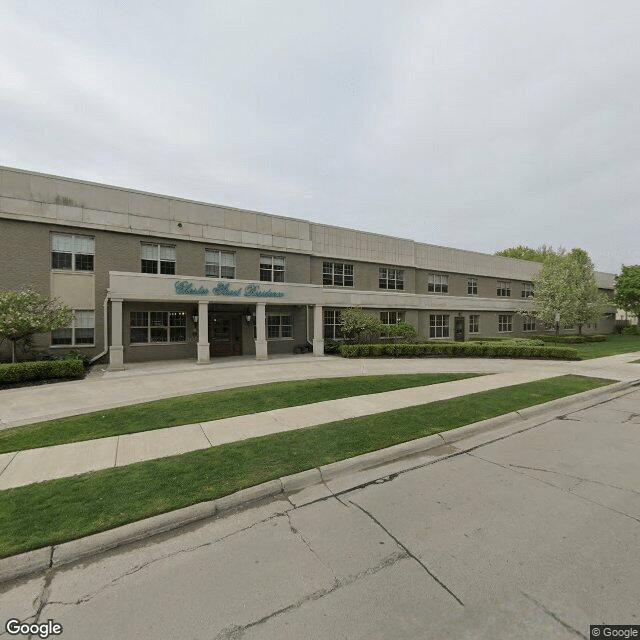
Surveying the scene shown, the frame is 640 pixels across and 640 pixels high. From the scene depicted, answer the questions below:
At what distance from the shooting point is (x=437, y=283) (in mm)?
30594

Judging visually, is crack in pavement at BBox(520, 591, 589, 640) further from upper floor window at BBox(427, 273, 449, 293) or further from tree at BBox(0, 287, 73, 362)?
upper floor window at BBox(427, 273, 449, 293)

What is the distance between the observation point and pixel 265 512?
14.7 ft

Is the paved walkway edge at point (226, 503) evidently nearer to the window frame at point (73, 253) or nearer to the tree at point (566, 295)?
the window frame at point (73, 253)

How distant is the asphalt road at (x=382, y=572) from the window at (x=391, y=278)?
22953 millimetres

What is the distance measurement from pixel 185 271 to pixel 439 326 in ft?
69.8

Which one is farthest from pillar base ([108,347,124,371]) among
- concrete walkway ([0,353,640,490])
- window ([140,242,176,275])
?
window ([140,242,176,275])

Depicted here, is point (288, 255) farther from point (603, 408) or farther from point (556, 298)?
point (556, 298)

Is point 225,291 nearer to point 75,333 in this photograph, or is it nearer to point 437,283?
point 75,333

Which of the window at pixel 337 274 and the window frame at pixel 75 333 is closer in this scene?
the window frame at pixel 75 333

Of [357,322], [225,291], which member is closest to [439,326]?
[357,322]

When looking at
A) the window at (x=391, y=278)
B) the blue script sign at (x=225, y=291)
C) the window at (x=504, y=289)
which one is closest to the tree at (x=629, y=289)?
the window at (x=504, y=289)

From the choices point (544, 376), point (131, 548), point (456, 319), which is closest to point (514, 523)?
point (131, 548)

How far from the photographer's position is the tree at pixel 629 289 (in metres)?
40.9

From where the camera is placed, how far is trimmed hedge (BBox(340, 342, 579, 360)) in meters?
20.2
